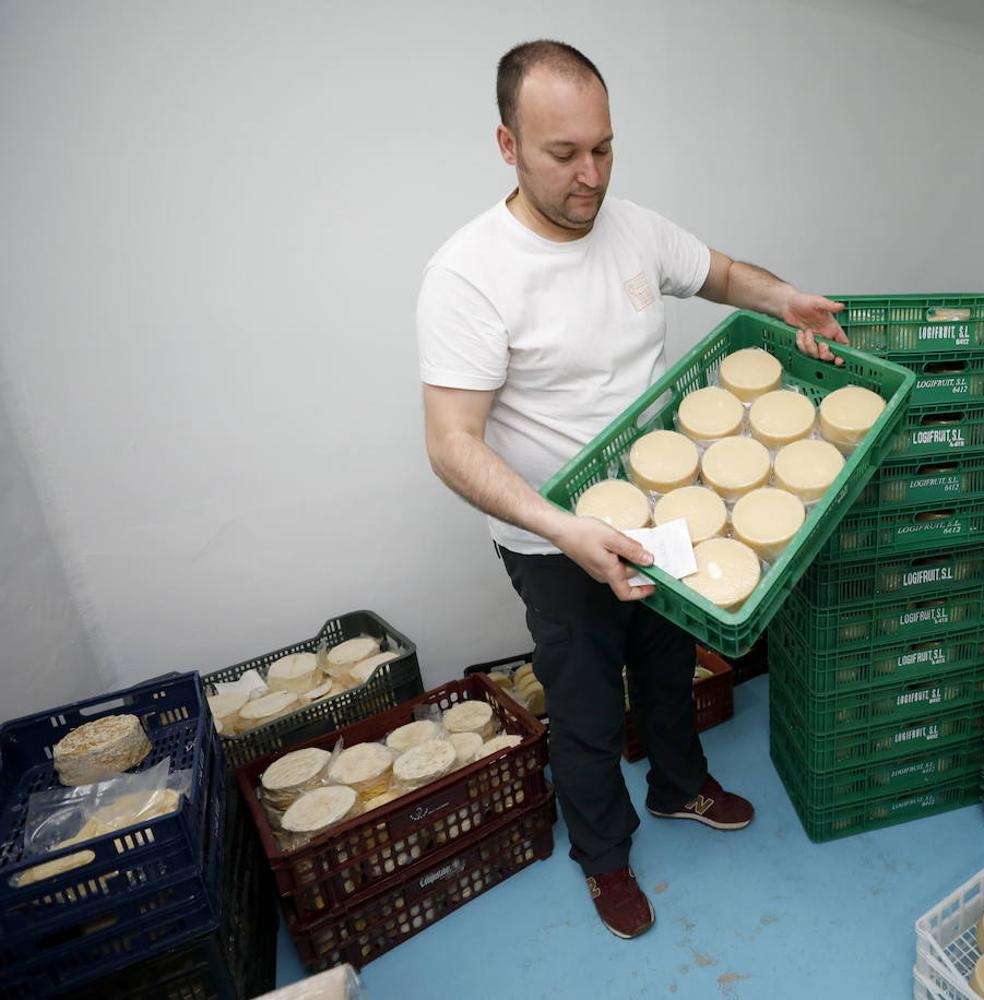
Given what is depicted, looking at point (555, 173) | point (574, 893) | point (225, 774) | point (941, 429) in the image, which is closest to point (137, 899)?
point (225, 774)

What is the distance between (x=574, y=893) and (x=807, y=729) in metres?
0.68

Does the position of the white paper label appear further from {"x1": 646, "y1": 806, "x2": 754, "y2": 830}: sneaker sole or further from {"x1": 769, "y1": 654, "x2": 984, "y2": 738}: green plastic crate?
{"x1": 646, "y1": 806, "x2": 754, "y2": 830}: sneaker sole

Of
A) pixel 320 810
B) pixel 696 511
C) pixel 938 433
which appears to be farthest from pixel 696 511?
pixel 320 810

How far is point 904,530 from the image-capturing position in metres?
1.48

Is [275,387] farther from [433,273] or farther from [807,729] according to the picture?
[807,729]

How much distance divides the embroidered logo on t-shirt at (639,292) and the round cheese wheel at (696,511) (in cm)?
42

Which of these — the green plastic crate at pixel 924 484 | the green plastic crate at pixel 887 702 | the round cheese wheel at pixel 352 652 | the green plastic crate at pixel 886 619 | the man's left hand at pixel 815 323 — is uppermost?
the man's left hand at pixel 815 323

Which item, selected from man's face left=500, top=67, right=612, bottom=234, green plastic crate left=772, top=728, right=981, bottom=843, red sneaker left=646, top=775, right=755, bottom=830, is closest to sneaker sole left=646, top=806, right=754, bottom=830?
red sneaker left=646, top=775, right=755, bottom=830

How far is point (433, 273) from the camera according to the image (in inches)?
53.4

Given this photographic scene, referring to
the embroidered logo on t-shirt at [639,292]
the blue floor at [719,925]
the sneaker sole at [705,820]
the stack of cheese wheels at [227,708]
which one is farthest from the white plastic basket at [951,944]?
the stack of cheese wheels at [227,708]

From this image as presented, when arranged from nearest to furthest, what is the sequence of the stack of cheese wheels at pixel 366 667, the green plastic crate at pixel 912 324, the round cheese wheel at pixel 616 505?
the round cheese wheel at pixel 616 505 → the green plastic crate at pixel 912 324 → the stack of cheese wheels at pixel 366 667

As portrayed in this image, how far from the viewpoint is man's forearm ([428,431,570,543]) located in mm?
1220

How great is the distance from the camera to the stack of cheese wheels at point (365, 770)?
1645 millimetres

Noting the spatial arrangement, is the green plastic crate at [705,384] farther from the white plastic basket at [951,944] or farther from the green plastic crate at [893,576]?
the white plastic basket at [951,944]
